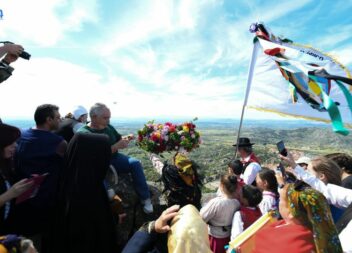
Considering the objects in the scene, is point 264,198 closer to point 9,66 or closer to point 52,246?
point 52,246

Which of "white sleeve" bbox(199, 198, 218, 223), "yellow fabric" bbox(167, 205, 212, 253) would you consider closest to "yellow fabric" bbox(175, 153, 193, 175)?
"white sleeve" bbox(199, 198, 218, 223)

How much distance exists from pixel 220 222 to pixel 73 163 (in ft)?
7.25

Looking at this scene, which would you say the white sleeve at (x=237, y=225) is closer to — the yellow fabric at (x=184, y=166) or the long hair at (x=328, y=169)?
the yellow fabric at (x=184, y=166)

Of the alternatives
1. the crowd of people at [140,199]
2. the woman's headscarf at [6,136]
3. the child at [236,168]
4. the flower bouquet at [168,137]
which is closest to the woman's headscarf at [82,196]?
the crowd of people at [140,199]

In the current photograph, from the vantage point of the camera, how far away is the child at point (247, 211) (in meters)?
3.71

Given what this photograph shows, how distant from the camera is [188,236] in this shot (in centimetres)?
194

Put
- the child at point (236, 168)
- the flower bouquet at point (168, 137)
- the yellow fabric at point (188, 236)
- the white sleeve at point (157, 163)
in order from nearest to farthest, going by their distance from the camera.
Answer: the yellow fabric at point (188, 236), the white sleeve at point (157, 163), the flower bouquet at point (168, 137), the child at point (236, 168)

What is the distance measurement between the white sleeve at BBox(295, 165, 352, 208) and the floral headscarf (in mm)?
1338

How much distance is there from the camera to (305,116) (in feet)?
20.0

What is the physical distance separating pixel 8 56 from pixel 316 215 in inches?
175

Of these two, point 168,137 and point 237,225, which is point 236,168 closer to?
point 168,137

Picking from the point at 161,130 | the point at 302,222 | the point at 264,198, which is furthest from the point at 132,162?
the point at 302,222

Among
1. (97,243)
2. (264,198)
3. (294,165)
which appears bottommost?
(97,243)

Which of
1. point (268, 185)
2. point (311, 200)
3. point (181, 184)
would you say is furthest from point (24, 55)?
point (268, 185)
